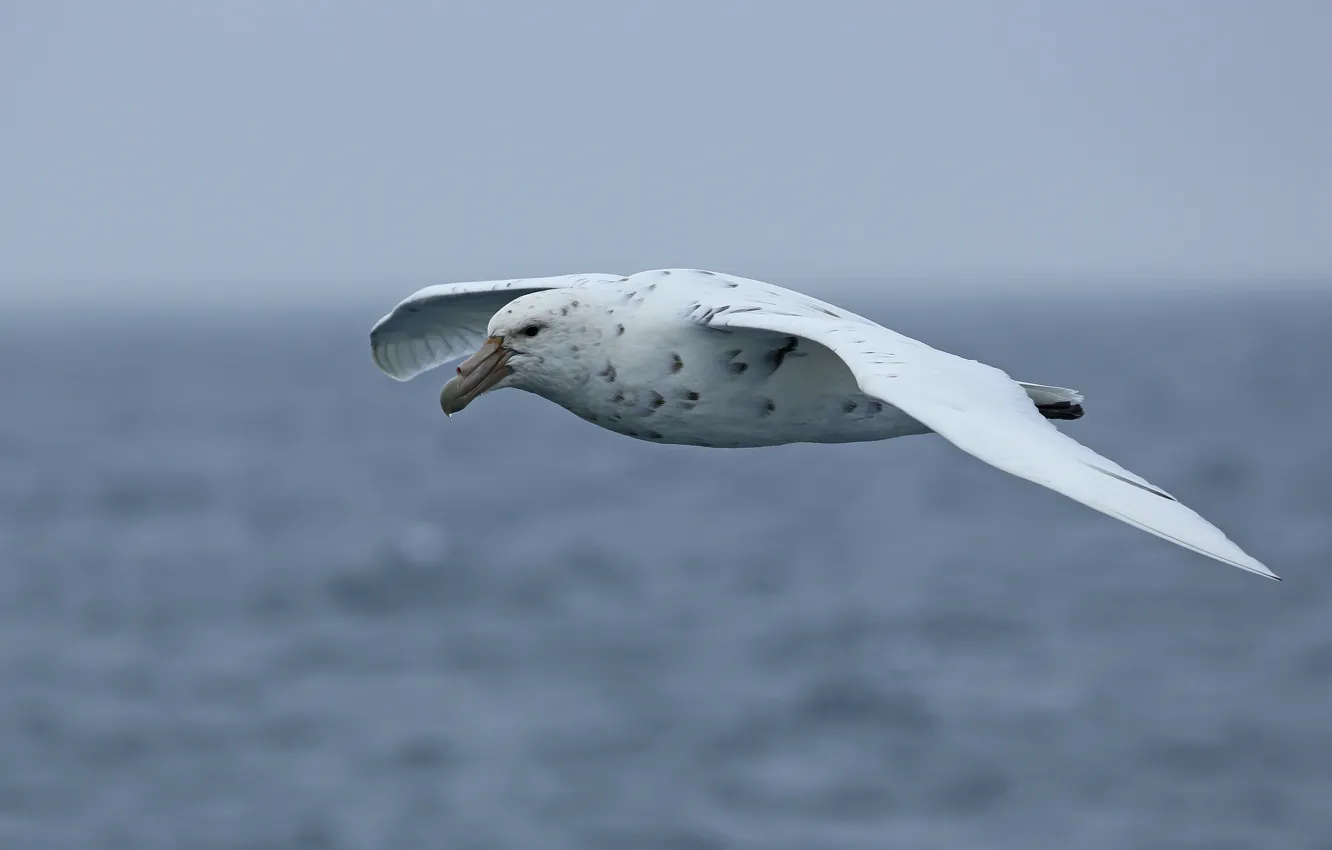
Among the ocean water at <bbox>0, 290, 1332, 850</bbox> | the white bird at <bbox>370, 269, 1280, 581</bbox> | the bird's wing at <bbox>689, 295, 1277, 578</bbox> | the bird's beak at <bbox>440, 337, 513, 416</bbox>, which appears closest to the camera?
the bird's wing at <bbox>689, 295, 1277, 578</bbox>

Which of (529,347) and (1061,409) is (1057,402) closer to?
(1061,409)

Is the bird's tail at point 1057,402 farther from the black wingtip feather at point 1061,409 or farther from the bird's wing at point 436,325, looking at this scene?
the bird's wing at point 436,325

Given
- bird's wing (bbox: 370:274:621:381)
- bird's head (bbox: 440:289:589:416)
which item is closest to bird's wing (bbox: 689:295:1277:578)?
bird's head (bbox: 440:289:589:416)

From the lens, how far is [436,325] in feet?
38.7

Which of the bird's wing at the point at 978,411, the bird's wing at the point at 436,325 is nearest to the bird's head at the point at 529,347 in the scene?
the bird's wing at the point at 978,411

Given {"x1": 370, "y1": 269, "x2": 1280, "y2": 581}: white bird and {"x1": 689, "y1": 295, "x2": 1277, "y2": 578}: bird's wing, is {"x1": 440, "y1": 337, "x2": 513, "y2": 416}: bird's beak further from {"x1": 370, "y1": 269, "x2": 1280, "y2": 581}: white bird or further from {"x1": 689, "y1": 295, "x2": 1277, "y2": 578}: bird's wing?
{"x1": 689, "y1": 295, "x2": 1277, "y2": 578}: bird's wing

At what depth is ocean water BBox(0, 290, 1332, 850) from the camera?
1729 inches

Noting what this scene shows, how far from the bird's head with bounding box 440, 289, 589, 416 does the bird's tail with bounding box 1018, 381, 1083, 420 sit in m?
2.32

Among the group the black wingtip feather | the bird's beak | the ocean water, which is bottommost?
the ocean water

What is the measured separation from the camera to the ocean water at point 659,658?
4391cm

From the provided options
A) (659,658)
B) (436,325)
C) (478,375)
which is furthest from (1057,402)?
(659,658)

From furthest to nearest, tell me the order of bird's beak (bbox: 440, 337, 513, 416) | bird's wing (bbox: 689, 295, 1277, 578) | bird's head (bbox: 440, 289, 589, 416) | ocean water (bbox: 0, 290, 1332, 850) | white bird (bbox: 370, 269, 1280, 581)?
ocean water (bbox: 0, 290, 1332, 850), bird's head (bbox: 440, 289, 589, 416), bird's beak (bbox: 440, 337, 513, 416), white bird (bbox: 370, 269, 1280, 581), bird's wing (bbox: 689, 295, 1277, 578)

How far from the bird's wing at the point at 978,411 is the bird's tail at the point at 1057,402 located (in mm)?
1065

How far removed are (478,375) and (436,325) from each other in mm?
3230
